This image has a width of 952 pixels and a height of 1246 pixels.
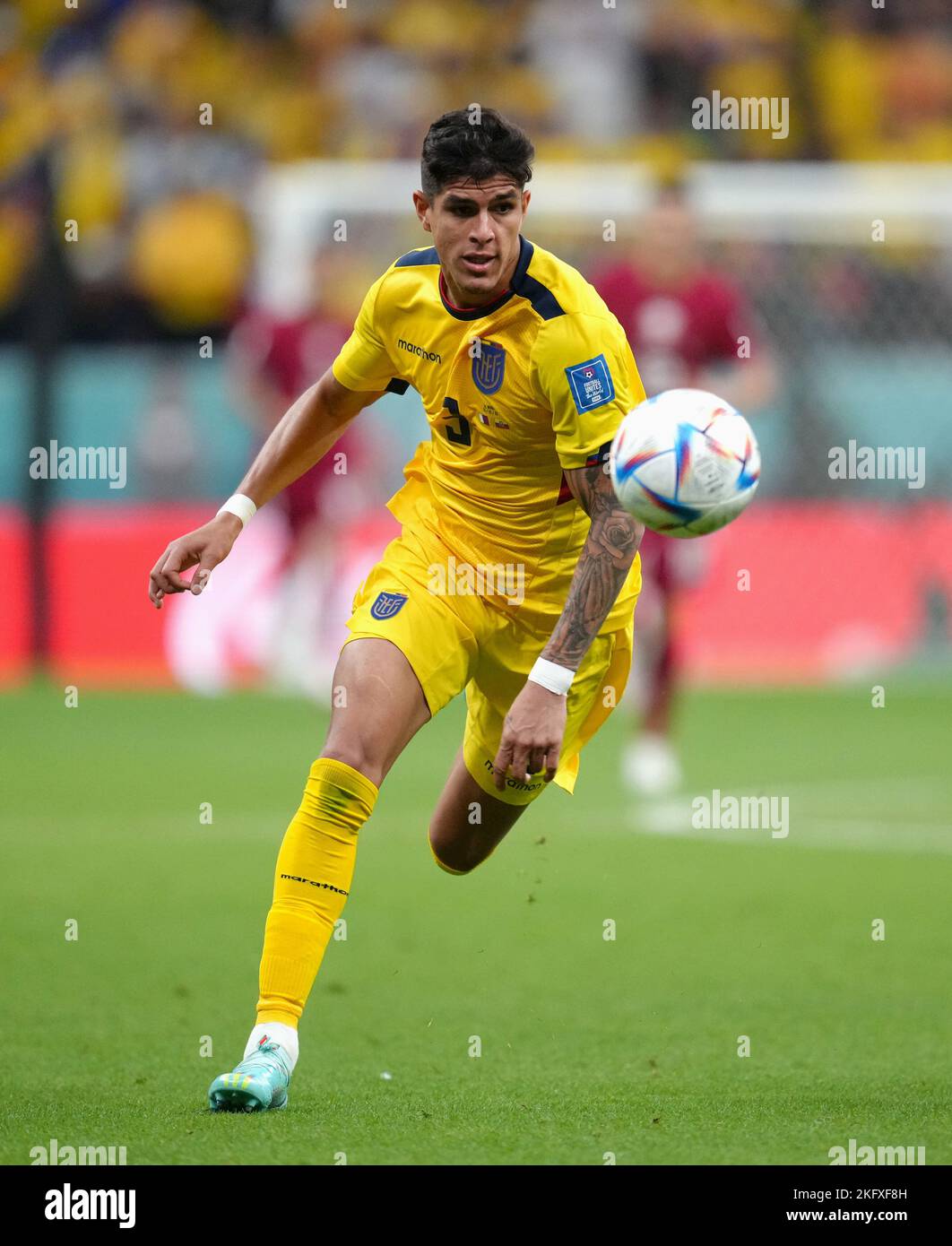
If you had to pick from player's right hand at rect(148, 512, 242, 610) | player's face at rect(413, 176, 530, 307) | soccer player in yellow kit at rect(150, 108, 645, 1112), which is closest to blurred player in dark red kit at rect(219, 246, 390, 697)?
A: soccer player in yellow kit at rect(150, 108, 645, 1112)

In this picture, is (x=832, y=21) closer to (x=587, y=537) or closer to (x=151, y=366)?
(x=151, y=366)

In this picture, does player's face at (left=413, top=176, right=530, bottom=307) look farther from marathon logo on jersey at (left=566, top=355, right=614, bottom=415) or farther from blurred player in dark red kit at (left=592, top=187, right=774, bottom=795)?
blurred player in dark red kit at (left=592, top=187, right=774, bottom=795)

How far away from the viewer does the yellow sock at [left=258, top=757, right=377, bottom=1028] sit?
450 centimetres

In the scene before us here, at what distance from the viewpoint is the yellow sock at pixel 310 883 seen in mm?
4504

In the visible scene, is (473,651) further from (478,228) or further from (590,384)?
(478,228)

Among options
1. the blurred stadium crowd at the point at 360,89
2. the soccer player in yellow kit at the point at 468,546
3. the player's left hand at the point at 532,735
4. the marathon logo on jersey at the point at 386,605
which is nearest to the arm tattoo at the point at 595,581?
the soccer player in yellow kit at the point at 468,546

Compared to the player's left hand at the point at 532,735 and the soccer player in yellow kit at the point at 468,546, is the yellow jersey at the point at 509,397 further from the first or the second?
the player's left hand at the point at 532,735

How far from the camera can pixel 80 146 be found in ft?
58.7


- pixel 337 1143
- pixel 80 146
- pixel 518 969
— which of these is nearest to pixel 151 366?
pixel 80 146

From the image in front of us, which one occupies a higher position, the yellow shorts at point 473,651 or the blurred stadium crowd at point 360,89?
the blurred stadium crowd at point 360,89

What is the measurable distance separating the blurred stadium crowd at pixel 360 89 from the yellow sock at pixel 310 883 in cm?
1323

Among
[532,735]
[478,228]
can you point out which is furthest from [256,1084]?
[478,228]

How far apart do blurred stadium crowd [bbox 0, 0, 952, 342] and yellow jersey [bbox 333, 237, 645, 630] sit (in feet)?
41.2

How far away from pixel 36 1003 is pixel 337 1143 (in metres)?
1.94
